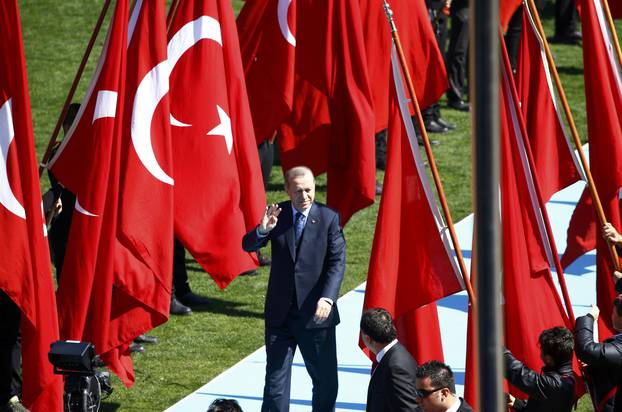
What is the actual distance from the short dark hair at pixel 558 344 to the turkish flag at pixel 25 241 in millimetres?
3003

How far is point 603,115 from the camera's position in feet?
30.3

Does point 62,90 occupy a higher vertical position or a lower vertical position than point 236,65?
lower

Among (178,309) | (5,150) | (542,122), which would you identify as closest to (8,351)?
(5,150)

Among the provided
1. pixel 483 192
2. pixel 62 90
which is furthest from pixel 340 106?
pixel 62 90

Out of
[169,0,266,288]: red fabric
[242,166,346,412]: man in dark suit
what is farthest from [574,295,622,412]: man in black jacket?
[169,0,266,288]: red fabric

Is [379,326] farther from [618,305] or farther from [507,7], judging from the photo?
[507,7]

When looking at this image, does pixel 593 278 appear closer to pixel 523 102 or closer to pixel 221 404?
pixel 523 102

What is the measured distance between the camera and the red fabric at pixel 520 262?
8211 millimetres

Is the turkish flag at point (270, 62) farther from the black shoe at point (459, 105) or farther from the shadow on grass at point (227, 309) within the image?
the black shoe at point (459, 105)

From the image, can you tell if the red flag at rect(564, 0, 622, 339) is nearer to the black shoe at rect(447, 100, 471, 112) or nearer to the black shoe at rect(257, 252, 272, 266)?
the black shoe at rect(257, 252, 272, 266)

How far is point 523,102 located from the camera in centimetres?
952

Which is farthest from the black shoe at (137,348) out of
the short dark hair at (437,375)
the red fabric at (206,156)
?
the short dark hair at (437,375)

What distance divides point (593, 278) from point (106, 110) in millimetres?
5940

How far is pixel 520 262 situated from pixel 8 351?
140 inches
